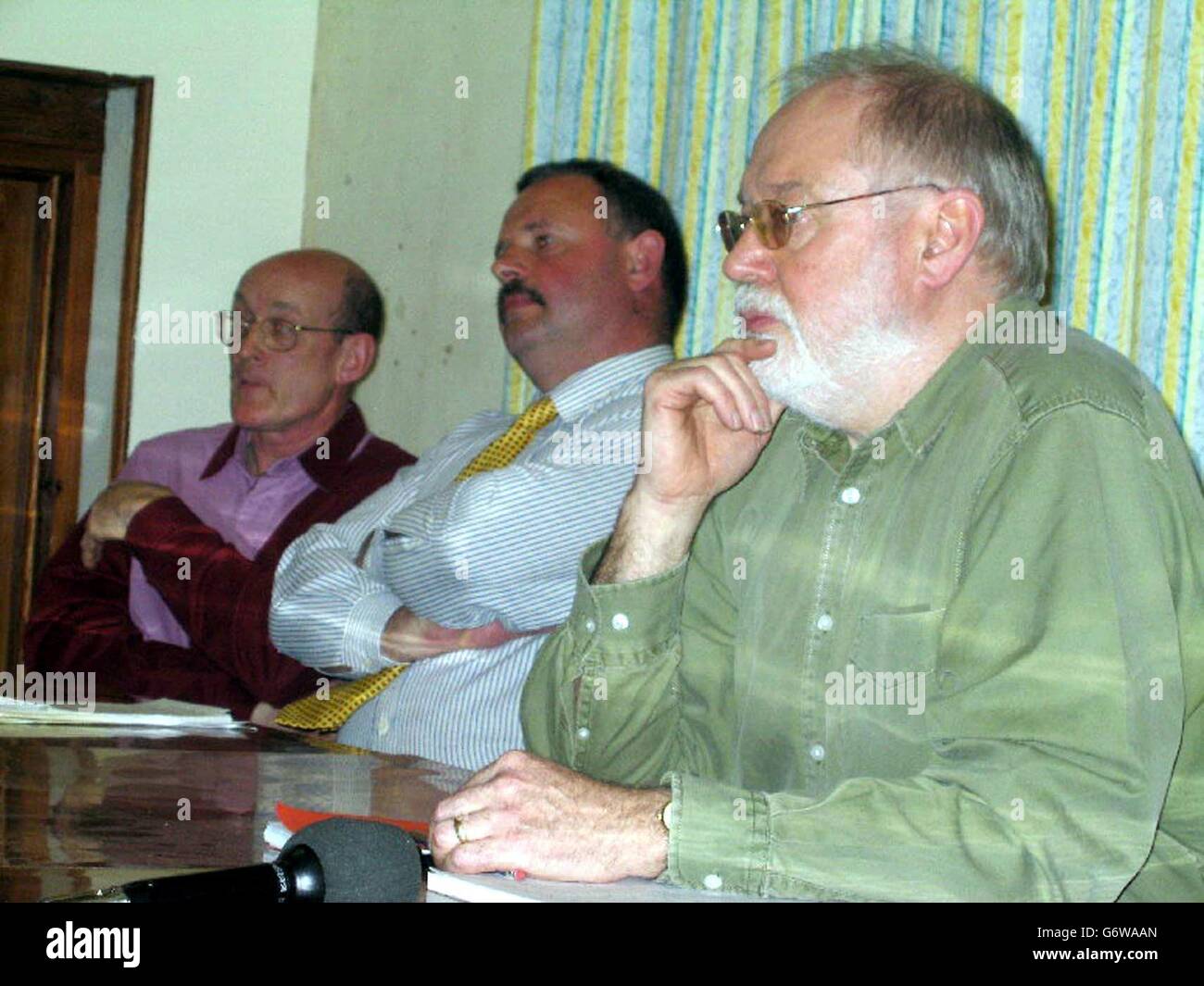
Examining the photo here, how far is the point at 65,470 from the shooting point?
4.27 meters

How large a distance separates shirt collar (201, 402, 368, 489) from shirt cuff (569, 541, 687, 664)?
1658mm

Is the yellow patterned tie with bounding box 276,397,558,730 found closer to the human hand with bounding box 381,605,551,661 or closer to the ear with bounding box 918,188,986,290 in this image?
the human hand with bounding box 381,605,551,661

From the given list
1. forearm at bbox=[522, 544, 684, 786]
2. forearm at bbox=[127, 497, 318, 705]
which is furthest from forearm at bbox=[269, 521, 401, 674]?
forearm at bbox=[522, 544, 684, 786]

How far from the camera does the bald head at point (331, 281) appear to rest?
10.9 ft

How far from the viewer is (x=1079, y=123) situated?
193 centimetres

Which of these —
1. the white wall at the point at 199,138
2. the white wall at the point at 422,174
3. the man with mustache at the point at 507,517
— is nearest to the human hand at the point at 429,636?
the man with mustache at the point at 507,517

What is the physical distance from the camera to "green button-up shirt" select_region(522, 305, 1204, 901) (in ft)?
3.58

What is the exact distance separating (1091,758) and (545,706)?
2.16 ft

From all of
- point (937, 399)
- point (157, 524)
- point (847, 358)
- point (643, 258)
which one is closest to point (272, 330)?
point (157, 524)

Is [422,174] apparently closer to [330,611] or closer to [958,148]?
[330,611]

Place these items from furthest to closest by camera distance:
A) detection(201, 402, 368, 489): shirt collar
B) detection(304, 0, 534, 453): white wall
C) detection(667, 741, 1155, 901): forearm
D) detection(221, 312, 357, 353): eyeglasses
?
detection(304, 0, 534, 453): white wall → detection(221, 312, 357, 353): eyeglasses → detection(201, 402, 368, 489): shirt collar → detection(667, 741, 1155, 901): forearm

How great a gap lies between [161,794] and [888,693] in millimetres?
697
